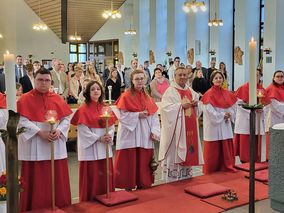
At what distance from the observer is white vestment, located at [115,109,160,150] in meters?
4.85

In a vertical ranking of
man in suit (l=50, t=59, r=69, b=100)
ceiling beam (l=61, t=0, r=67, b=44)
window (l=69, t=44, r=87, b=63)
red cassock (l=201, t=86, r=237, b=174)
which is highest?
ceiling beam (l=61, t=0, r=67, b=44)

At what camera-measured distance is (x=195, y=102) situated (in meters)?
5.01

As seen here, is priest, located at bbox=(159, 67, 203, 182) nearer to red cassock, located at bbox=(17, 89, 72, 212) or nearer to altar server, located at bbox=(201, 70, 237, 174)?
altar server, located at bbox=(201, 70, 237, 174)

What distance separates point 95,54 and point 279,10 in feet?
49.6

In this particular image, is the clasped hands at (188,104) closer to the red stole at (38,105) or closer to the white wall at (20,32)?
the red stole at (38,105)

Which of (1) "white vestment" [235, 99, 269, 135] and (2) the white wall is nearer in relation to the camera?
(1) "white vestment" [235, 99, 269, 135]

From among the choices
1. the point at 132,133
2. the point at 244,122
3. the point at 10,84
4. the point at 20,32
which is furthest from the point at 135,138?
the point at 20,32

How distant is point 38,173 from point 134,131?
1431 millimetres

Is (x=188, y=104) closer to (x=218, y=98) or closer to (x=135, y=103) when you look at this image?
(x=135, y=103)

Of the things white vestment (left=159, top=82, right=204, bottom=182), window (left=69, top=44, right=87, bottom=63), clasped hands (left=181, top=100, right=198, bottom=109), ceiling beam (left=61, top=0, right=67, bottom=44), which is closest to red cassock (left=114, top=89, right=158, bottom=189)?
white vestment (left=159, top=82, right=204, bottom=182)

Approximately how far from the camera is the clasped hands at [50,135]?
3777 mm

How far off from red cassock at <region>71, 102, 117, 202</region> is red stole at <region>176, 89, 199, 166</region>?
1.33 metres

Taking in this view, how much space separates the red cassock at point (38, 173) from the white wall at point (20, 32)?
18.8 m

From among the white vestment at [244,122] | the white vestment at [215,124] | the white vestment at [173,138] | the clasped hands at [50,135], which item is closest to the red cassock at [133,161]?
the white vestment at [173,138]
